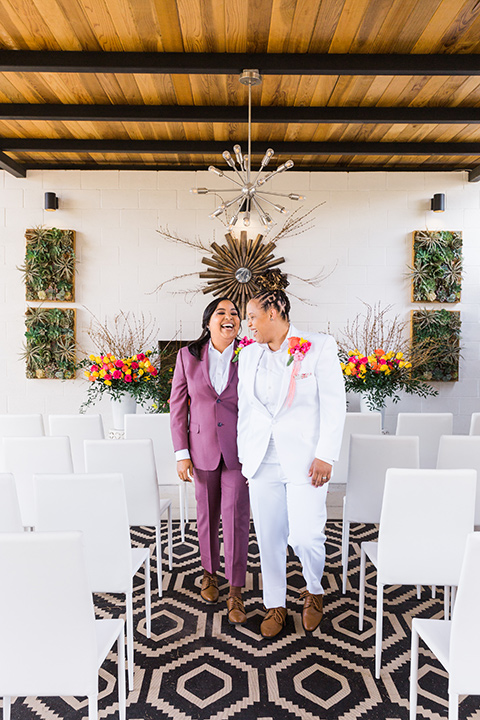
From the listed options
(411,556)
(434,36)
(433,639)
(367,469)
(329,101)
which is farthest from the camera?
(329,101)

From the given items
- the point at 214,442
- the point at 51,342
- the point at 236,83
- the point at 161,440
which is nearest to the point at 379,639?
the point at 214,442

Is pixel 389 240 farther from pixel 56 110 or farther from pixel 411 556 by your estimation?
pixel 411 556

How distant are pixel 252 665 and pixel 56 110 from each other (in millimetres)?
4143

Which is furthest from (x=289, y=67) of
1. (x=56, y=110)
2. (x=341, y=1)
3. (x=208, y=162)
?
(x=208, y=162)

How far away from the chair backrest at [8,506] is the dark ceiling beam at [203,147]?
3.82 meters

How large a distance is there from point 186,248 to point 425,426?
3.28 metres

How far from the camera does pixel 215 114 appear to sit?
409 cm

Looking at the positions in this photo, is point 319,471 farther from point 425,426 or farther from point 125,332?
point 125,332

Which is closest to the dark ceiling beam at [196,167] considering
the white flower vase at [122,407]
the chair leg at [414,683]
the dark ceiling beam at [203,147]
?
the dark ceiling beam at [203,147]

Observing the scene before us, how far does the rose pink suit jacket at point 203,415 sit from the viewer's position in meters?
2.56

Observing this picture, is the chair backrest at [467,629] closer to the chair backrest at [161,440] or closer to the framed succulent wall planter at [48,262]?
the chair backrest at [161,440]

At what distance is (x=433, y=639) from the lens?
65.4 inches

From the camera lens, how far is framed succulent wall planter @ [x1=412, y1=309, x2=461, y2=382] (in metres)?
5.54

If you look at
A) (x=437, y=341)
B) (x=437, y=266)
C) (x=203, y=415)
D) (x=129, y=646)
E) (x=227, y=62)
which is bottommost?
(x=129, y=646)
